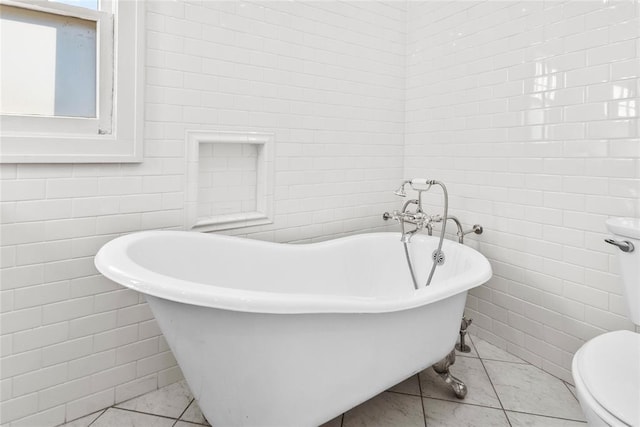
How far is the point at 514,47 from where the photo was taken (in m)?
1.98

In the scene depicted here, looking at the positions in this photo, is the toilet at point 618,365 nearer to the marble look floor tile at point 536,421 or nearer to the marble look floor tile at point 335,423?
the marble look floor tile at point 536,421

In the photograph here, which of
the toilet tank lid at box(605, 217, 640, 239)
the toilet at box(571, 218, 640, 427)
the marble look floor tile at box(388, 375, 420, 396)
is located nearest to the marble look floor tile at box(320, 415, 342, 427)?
the marble look floor tile at box(388, 375, 420, 396)

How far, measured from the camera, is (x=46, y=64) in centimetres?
148

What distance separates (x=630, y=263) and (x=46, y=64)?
7.76 ft

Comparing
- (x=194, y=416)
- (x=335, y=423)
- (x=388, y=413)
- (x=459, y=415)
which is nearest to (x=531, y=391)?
(x=459, y=415)

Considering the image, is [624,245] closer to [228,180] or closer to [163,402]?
[228,180]

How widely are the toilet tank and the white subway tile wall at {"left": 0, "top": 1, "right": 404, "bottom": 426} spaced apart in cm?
143

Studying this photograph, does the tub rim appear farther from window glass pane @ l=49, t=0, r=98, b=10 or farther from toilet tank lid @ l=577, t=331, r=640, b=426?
window glass pane @ l=49, t=0, r=98, b=10

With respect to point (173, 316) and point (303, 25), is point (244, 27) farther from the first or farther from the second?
point (173, 316)

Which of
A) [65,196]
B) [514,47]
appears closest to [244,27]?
[65,196]

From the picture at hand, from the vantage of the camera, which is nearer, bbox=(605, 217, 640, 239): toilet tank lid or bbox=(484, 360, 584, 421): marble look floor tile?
bbox=(605, 217, 640, 239): toilet tank lid

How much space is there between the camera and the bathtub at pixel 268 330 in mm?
1055

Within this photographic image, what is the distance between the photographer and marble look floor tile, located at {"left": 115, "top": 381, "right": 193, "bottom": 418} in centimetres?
160

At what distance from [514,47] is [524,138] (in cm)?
50
